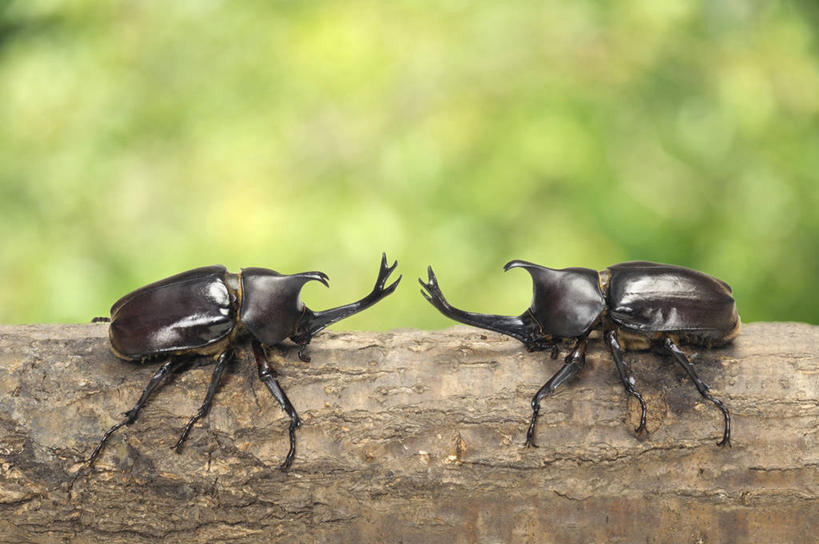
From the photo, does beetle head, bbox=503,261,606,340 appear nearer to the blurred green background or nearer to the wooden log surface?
the wooden log surface

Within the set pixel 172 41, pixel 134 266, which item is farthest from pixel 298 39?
pixel 134 266

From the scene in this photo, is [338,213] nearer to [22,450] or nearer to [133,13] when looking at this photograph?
[133,13]

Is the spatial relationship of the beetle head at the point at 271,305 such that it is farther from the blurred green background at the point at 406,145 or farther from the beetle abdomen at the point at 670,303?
the blurred green background at the point at 406,145

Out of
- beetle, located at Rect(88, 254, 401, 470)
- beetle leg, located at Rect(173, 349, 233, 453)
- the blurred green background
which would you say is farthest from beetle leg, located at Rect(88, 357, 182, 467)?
the blurred green background

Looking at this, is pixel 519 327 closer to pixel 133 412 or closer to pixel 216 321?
pixel 216 321

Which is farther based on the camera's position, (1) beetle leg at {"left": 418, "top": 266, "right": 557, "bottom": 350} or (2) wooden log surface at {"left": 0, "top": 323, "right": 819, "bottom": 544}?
(1) beetle leg at {"left": 418, "top": 266, "right": 557, "bottom": 350}

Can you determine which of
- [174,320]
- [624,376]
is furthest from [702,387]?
[174,320]

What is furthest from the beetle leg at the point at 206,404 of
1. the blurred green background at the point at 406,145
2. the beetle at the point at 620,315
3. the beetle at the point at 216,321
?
the blurred green background at the point at 406,145
